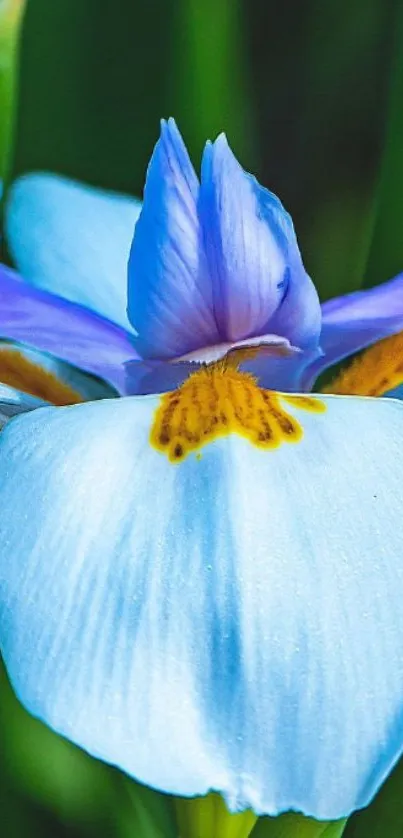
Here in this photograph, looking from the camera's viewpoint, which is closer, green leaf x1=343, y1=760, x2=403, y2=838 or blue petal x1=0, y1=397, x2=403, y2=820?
blue petal x1=0, y1=397, x2=403, y2=820

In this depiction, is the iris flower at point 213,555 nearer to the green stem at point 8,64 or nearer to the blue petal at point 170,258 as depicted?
the blue petal at point 170,258

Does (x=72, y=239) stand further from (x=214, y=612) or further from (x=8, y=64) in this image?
(x=214, y=612)

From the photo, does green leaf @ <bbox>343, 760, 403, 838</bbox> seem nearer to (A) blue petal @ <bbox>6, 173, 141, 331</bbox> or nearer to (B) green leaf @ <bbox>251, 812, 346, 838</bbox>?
(B) green leaf @ <bbox>251, 812, 346, 838</bbox>

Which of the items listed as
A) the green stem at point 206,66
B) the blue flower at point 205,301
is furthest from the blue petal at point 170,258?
the green stem at point 206,66

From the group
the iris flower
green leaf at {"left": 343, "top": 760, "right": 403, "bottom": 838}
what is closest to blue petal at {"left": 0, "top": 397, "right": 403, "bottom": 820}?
the iris flower

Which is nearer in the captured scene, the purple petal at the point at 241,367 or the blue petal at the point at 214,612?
the blue petal at the point at 214,612

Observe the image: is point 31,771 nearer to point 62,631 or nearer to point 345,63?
point 62,631

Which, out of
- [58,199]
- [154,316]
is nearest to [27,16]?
[58,199]
